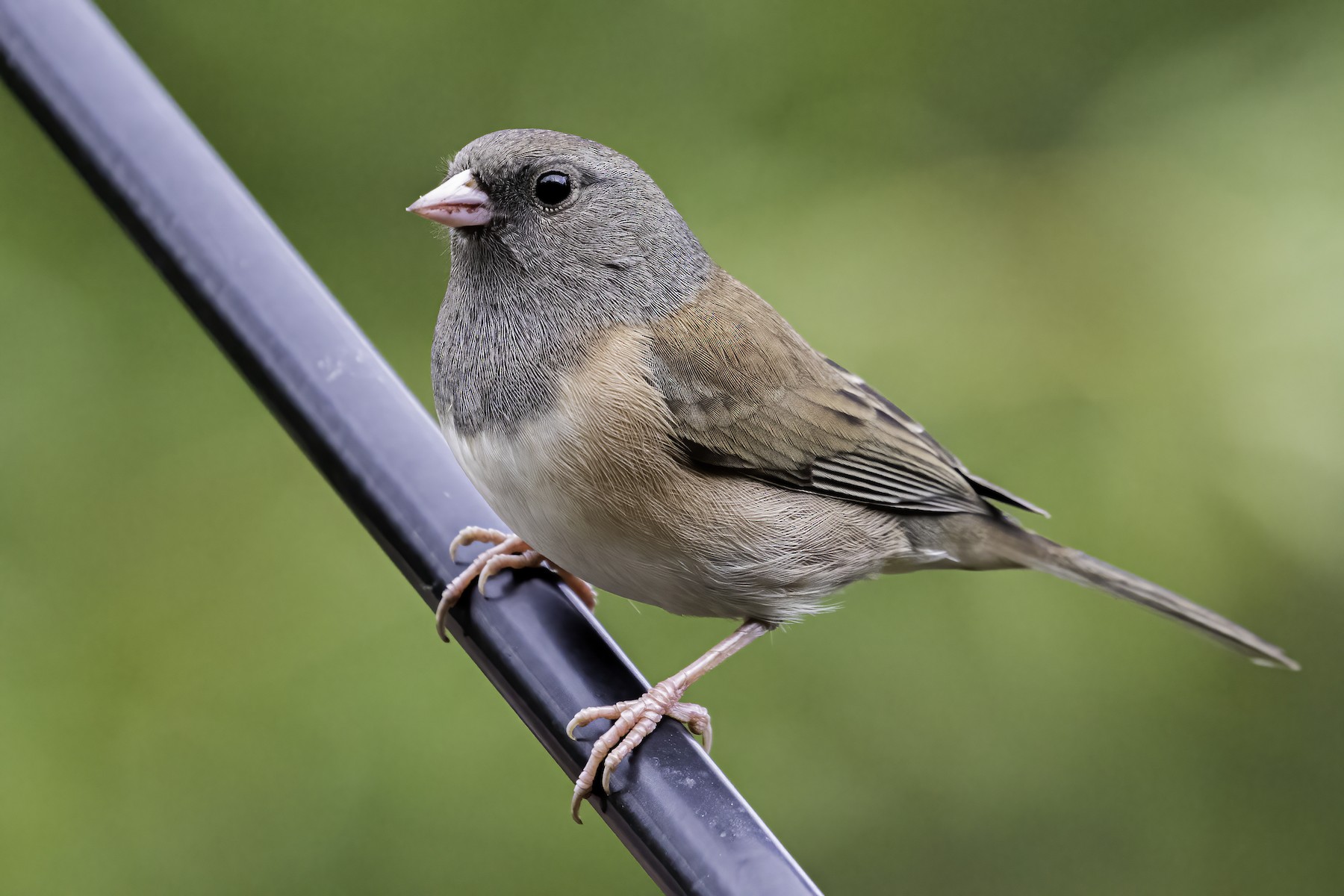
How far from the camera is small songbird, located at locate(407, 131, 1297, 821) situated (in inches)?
60.7

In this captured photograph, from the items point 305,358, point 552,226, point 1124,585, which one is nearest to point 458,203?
point 552,226

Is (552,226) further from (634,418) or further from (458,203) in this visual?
(634,418)

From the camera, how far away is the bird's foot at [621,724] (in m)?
1.37

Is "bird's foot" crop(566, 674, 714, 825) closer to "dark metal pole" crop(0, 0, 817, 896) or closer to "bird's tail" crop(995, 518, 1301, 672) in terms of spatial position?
"dark metal pole" crop(0, 0, 817, 896)

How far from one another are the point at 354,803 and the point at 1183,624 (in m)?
1.40

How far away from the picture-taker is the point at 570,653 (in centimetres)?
139

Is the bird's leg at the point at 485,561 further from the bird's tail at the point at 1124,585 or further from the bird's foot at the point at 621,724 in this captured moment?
the bird's tail at the point at 1124,585

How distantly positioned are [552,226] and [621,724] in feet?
1.93

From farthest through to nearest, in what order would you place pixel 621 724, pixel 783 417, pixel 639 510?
1. pixel 783 417
2. pixel 639 510
3. pixel 621 724

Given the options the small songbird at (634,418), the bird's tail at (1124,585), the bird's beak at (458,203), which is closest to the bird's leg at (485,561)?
the small songbird at (634,418)

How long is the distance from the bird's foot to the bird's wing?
294 millimetres

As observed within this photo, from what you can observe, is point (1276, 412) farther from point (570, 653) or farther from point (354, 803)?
point (354, 803)

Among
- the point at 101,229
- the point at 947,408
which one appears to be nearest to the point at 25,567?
the point at 101,229

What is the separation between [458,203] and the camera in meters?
1.60
